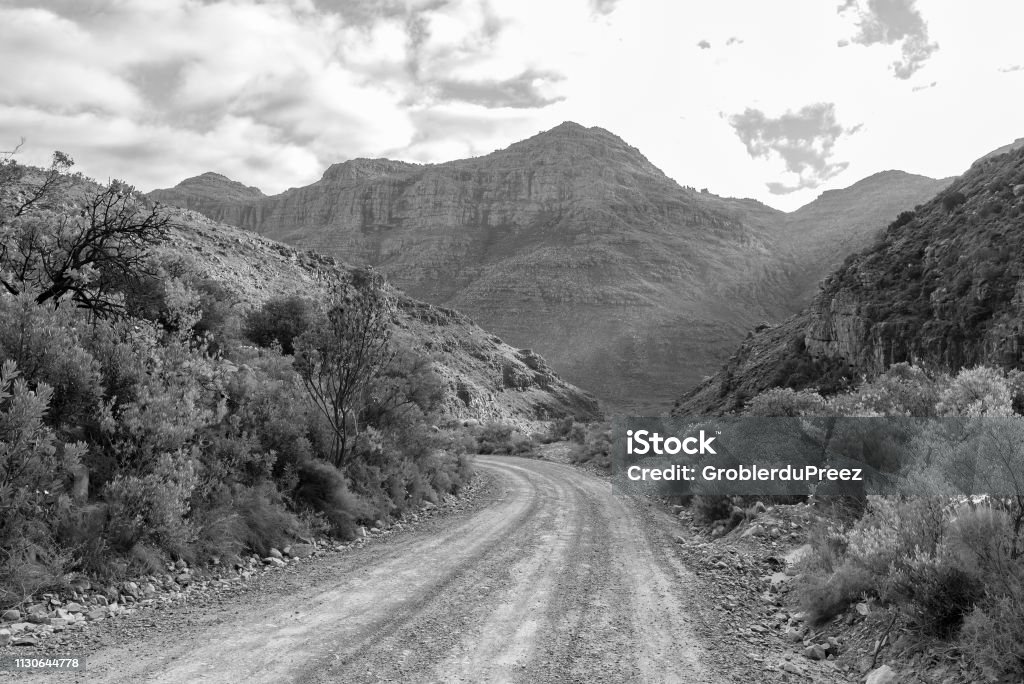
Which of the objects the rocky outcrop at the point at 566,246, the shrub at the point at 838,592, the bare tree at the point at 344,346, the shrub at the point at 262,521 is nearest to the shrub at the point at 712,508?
the shrub at the point at 838,592

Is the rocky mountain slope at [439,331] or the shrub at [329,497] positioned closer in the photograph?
the shrub at [329,497]

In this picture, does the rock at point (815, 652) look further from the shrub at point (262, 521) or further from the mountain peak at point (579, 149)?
the mountain peak at point (579, 149)

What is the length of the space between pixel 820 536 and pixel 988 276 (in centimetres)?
2925

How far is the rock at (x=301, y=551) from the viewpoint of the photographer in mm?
10195

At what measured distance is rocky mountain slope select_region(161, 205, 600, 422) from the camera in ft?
134

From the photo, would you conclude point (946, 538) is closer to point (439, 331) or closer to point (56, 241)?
point (56, 241)

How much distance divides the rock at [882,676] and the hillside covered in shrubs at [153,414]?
8.59 meters

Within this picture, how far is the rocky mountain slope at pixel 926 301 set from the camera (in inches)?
1142

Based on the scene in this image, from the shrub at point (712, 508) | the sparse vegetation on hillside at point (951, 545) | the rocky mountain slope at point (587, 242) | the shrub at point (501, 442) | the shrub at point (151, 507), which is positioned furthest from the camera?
the rocky mountain slope at point (587, 242)

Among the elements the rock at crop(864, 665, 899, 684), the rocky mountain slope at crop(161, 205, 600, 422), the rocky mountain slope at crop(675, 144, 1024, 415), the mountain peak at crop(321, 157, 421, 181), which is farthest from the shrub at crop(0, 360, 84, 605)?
the mountain peak at crop(321, 157, 421, 181)

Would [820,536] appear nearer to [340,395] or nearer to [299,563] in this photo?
[299,563]

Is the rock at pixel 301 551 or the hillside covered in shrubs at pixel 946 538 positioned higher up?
the hillside covered in shrubs at pixel 946 538

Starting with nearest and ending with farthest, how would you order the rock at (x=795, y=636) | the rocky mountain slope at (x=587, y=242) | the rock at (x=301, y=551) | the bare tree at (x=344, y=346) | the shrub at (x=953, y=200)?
the rock at (x=795, y=636) < the rock at (x=301, y=551) < the bare tree at (x=344, y=346) < the shrub at (x=953, y=200) < the rocky mountain slope at (x=587, y=242)

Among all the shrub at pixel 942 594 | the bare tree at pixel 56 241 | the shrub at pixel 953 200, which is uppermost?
the shrub at pixel 953 200
